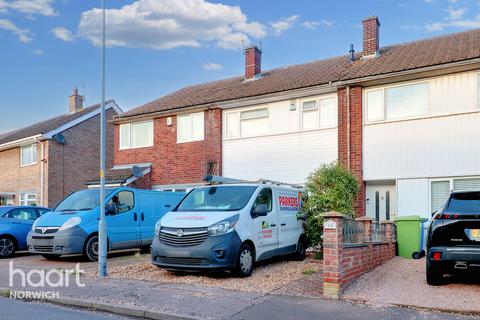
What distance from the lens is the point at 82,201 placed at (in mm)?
13453

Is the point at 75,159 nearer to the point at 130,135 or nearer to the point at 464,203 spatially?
the point at 130,135

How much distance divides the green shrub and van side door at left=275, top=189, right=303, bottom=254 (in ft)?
1.00

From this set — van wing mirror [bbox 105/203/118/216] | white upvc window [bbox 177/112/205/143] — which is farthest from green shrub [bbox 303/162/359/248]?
white upvc window [bbox 177/112/205/143]

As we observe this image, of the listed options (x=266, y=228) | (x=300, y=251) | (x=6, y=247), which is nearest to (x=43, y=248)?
(x=6, y=247)

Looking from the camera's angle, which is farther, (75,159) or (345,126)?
(75,159)

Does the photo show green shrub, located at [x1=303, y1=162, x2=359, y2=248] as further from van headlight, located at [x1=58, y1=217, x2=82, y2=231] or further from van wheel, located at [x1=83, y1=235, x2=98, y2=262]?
van headlight, located at [x1=58, y1=217, x2=82, y2=231]

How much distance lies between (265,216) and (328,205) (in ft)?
6.78

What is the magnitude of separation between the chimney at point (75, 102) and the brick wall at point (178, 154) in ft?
41.3

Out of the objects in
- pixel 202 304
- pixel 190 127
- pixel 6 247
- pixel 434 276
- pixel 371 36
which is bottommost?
pixel 6 247

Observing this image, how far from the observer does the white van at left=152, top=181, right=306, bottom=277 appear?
922cm

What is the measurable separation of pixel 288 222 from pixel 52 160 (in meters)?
17.9

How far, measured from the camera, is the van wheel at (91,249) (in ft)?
41.1

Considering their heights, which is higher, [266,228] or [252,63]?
[252,63]

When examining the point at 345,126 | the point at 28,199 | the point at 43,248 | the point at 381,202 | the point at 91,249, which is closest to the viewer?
the point at 43,248
